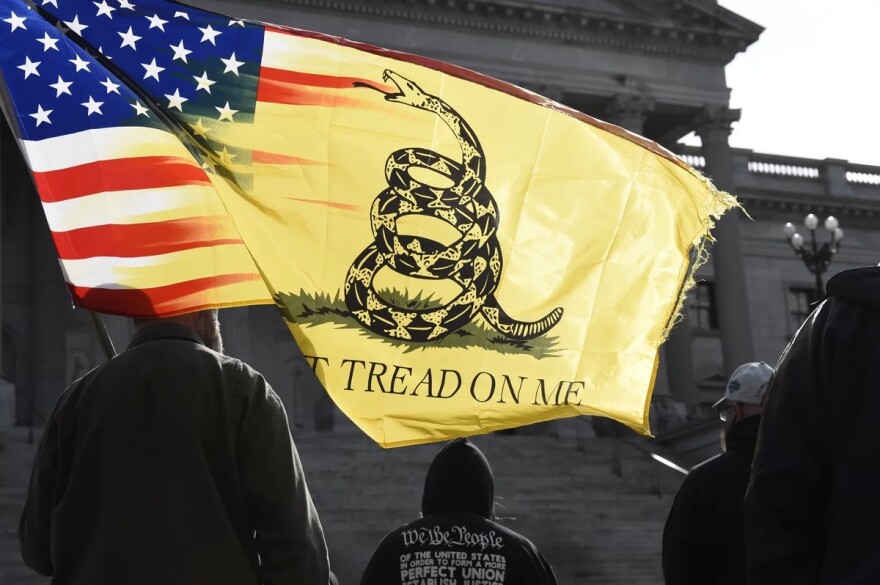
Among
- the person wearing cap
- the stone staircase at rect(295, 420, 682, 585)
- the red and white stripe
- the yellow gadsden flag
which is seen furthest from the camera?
the stone staircase at rect(295, 420, 682, 585)

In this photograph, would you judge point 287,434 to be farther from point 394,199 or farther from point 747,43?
point 747,43

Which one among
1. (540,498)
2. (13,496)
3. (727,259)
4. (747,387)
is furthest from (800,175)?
(747,387)

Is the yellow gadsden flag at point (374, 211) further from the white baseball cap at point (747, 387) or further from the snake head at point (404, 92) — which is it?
the white baseball cap at point (747, 387)

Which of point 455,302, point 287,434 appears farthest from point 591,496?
point 287,434

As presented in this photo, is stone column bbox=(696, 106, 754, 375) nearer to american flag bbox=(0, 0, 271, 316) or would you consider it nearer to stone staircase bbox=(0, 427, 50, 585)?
stone staircase bbox=(0, 427, 50, 585)

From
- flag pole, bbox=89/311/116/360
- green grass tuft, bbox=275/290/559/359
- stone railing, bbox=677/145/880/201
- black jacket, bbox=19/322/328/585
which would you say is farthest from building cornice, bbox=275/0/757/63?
black jacket, bbox=19/322/328/585

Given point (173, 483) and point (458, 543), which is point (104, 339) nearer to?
point (173, 483)

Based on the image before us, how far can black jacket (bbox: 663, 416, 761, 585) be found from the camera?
5855mm

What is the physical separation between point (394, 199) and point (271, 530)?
212cm

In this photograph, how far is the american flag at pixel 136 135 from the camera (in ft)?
17.6

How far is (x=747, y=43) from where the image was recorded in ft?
122

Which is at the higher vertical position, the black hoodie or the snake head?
the snake head

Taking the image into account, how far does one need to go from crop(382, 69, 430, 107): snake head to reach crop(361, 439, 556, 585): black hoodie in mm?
1516

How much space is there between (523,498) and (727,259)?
15.6 metres
